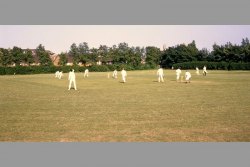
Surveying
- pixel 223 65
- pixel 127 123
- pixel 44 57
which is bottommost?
pixel 127 123

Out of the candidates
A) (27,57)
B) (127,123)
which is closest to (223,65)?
(27,57)

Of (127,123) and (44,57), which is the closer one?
(127,123)

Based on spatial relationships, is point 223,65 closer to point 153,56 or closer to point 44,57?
point 153,56

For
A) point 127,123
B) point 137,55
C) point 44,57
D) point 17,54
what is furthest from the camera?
point 137,55

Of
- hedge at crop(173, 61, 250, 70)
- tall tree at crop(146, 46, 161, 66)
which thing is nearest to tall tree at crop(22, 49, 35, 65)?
tall tree at crop(146, 46, 161, 66)

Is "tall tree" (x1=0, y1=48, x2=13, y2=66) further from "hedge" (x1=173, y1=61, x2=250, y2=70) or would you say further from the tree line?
"hedge" (x1=173, y1=61, x2=250, y2=70)

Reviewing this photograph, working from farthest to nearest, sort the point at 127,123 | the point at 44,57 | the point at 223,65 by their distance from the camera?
the point at 44,57
the point at 223,65
the point at 127,123

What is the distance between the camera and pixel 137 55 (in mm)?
119875

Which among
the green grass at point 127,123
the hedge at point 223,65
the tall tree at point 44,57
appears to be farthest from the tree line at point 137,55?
the green grass at point 127,123

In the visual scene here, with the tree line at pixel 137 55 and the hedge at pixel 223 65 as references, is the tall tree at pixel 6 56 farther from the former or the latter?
the hedge at pixel 223 65

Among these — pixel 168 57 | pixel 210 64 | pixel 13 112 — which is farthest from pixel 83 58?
pixel 13 112

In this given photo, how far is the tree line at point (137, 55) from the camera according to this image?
102m

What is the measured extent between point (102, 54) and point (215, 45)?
41144 mm

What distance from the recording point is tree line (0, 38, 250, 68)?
4001 inches
